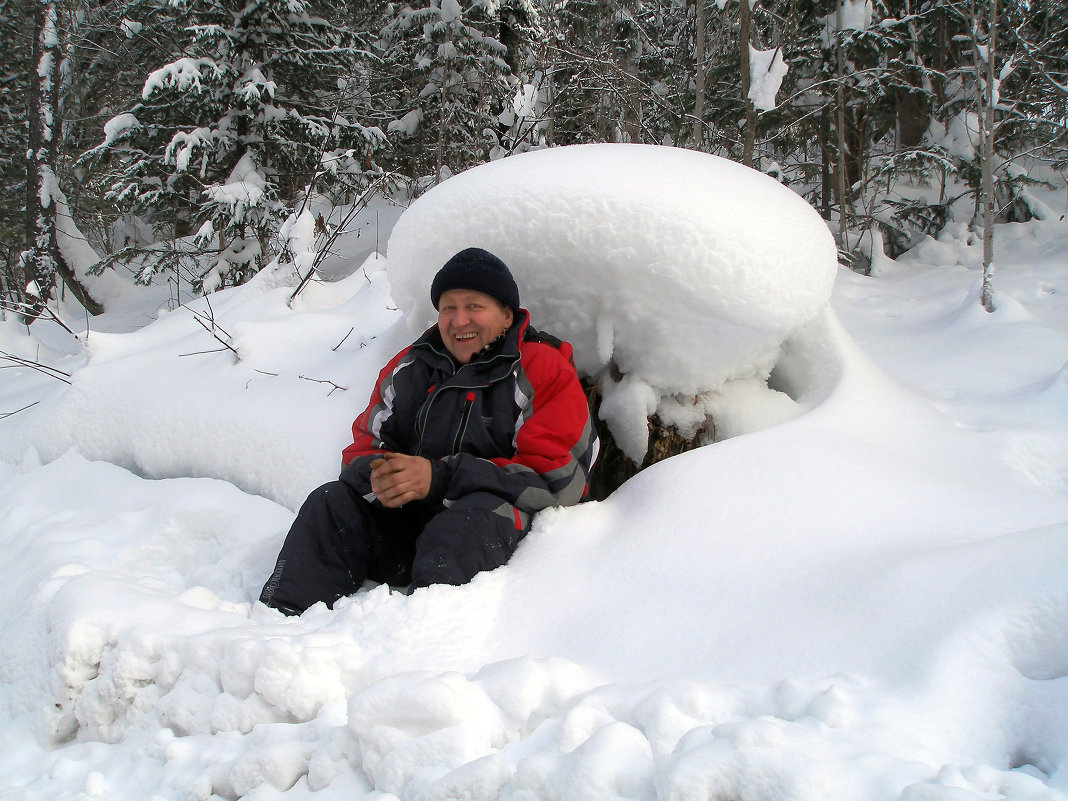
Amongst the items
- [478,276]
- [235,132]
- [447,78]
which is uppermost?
[447,78]

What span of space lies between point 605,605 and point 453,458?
75 cm

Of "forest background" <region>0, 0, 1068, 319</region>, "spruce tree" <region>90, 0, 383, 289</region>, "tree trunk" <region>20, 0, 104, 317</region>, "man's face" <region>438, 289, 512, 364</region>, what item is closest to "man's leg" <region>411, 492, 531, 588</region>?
"man's face" <region>438, 289, 512, 364</region>

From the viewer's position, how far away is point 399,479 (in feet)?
6.87

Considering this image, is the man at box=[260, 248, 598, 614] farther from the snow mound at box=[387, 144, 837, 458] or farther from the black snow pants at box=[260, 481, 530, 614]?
the snow mound at box=[387, 144, 837, 458]

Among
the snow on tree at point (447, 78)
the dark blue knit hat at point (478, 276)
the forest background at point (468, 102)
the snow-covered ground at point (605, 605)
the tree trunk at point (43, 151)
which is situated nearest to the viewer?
the snow-covered ground at point (605, 605)

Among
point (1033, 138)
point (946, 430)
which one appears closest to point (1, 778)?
point (946, 430)

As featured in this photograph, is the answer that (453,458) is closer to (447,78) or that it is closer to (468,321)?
(468,321)

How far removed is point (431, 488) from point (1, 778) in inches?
49.4

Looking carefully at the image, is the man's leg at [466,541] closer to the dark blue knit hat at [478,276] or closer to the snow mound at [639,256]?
the dark blue knit hat at [478,276]

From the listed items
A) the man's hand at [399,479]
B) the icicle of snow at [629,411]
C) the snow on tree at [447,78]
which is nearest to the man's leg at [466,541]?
the man's hand at [399,479]

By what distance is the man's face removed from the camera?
243 centimetres

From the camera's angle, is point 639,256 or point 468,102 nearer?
point 639,256

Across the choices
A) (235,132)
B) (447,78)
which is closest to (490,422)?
(235,132)

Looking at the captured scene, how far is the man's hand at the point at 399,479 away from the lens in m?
2.10
